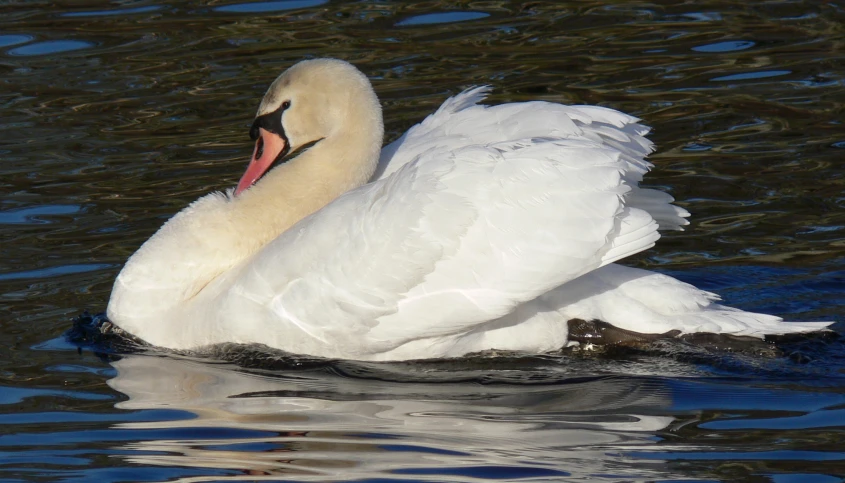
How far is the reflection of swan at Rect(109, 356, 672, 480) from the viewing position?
5.24 m

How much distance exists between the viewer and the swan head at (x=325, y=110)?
23.0 feet

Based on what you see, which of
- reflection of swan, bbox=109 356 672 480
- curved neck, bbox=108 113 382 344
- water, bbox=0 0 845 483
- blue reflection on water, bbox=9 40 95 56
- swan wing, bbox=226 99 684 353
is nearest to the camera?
reflection of swan, bbox=109 356 672 480

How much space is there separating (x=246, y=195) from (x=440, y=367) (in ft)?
4.65

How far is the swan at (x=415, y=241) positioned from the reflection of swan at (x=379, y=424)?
1.02 feet

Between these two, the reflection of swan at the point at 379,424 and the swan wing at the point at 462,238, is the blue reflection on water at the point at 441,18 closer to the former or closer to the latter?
the swan wing at the point at 462,238

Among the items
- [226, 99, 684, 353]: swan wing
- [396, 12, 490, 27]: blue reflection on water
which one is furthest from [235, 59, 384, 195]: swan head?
[396, 12, 490, 27]: blue reflection on water

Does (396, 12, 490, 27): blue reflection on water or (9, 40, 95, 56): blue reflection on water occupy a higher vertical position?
(9, 40, 95, 56): blue reflection on water

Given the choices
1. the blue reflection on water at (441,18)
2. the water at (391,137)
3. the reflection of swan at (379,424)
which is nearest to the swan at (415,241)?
the water at (391,137)

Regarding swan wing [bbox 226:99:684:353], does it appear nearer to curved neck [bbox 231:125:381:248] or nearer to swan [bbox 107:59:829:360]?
swan [bbox 107:59:829:360]

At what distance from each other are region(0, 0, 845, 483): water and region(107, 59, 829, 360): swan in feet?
0.60

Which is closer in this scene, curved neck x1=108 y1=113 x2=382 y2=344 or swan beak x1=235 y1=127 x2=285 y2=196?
curved neck x1=108 y1=113 x2=382 y2=344

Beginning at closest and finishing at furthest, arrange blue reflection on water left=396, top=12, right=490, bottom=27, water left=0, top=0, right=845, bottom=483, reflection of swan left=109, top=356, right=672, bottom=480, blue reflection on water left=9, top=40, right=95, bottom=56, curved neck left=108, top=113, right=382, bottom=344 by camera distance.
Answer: reflection of swan left=109, top=356, right=672, bottom=480, water left=0, top=0, right=845, bottom=483, curved neck left=108, top=113, right=382, bottom=344, blue reflection on water left=9, top=40, right=95, bottom=56, blue reflection on water left=396, top=12, right=490, bottom=27

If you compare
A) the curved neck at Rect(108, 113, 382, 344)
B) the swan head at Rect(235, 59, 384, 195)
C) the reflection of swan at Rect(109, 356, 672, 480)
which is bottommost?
the reflection of swan at Rect(109, 356, 672, 480)

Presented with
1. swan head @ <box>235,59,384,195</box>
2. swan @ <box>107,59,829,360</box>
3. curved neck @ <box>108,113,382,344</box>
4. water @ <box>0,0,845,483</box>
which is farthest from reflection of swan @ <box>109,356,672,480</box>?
swan head @ <box>235,59,384,195</box>
